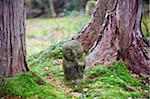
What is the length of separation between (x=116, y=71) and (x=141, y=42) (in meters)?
1.27

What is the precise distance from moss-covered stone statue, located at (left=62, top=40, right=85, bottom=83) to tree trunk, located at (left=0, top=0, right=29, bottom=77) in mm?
960

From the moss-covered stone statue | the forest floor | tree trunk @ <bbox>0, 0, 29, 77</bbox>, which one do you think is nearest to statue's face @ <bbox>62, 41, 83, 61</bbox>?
the moss-covered stone statue

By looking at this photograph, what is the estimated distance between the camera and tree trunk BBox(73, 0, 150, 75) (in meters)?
8.17

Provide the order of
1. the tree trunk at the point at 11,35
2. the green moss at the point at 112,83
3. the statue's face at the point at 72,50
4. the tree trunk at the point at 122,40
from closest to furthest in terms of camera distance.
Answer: the tree trunk at the point at 11,35 → the green moss at the point at 112,83 → the statue's face at the point at 72,50 → the tree trunk at the point at 122,40

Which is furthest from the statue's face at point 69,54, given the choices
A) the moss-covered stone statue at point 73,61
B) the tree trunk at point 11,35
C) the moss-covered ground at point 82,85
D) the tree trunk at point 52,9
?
the tree trunk at point 52,9

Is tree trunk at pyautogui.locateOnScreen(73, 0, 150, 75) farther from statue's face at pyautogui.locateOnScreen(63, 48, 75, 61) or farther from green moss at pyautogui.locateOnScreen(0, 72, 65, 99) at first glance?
green moss at pyautogui.locateOnScreen(0, 72, 65, 99)

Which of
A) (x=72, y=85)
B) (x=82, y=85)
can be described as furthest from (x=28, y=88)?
(x=82, y=85)

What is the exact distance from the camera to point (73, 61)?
22.9 feet

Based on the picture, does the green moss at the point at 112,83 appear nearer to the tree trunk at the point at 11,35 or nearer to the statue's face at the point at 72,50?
the statue's face at the point at 72,50

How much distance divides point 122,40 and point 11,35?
2.92m

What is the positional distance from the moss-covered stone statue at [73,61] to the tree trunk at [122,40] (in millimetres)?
1078

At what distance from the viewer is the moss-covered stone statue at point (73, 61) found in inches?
270

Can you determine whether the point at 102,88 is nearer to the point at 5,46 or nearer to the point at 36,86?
the point at 36,86

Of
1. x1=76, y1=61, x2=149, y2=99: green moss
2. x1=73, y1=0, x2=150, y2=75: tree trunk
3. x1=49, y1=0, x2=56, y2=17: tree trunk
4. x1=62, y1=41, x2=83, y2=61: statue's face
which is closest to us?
x1=76, y1=61, x2=149, y2=99: green moss
